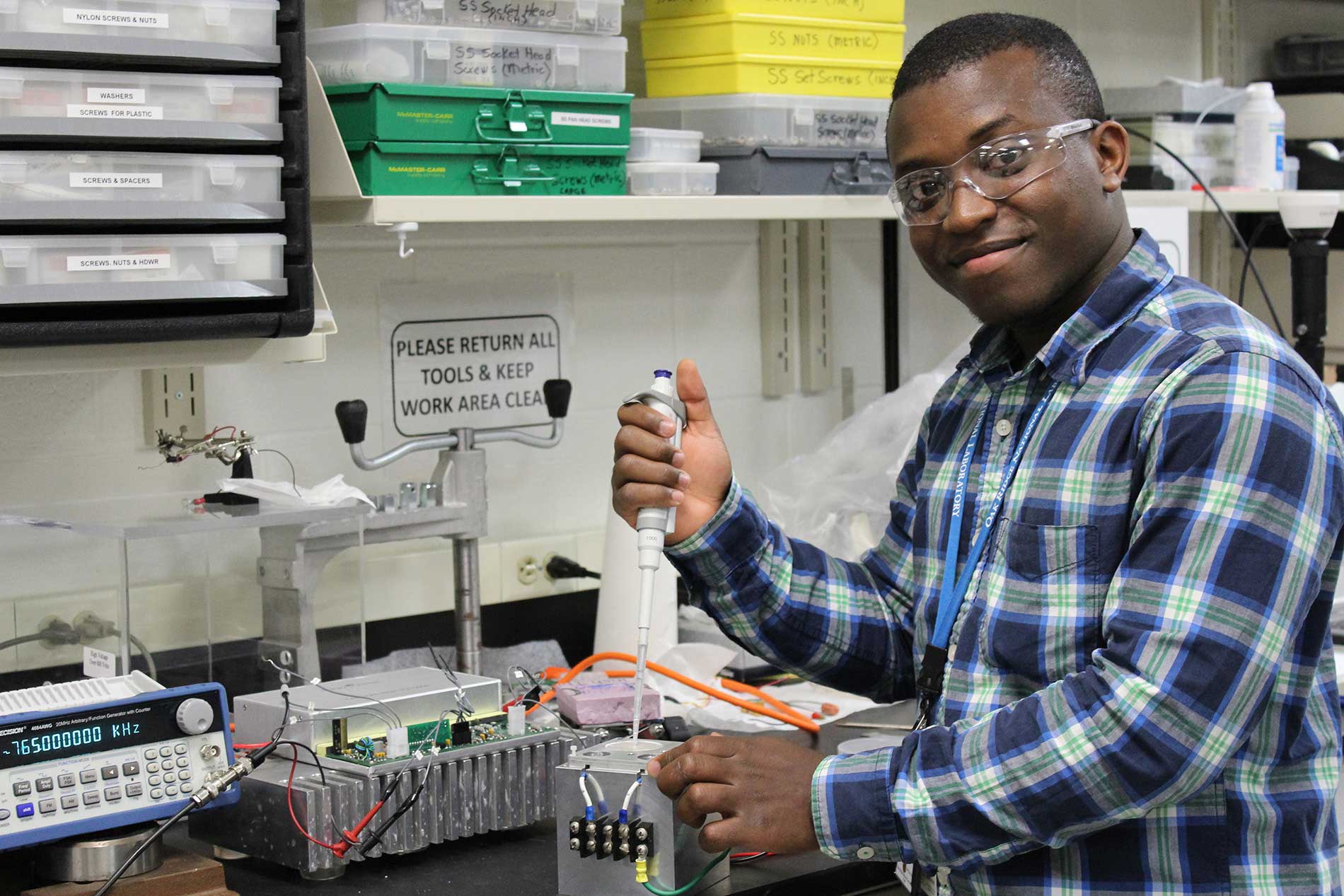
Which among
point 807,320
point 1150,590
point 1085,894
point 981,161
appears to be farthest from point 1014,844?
point 807,320

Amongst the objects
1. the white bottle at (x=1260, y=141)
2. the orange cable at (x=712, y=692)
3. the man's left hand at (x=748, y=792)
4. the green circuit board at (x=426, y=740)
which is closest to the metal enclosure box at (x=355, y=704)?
the green circuit board at (x=426, y=740)

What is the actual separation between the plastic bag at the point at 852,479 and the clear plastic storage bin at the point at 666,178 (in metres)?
0.50

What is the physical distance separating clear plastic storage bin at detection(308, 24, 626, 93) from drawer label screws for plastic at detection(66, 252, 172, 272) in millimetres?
343

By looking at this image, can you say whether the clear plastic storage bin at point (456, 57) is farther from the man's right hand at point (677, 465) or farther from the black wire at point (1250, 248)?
the black wire at point (1250, 248)

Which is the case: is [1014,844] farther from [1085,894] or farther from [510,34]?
[510,34]

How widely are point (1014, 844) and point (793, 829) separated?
0.17 m

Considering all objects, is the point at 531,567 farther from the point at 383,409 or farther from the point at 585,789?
the point at 585,789

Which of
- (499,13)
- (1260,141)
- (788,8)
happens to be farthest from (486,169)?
(1260,141)

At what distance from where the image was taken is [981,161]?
4.15ft

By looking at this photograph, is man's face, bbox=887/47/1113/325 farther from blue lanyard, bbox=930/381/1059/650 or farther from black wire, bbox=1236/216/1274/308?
black wire, bbox=1236/216/1274/308

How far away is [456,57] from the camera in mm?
1820

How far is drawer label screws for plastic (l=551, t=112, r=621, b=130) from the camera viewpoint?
6.21 ft

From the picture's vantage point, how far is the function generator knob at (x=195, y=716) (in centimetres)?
134

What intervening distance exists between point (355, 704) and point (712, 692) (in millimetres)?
591
